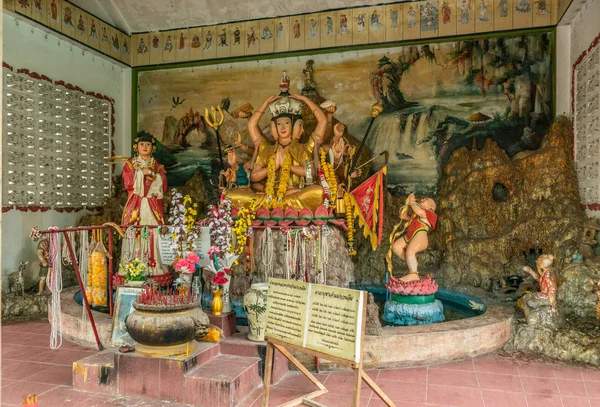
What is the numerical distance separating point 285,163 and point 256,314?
358 centimetres

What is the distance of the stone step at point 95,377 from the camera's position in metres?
4.67

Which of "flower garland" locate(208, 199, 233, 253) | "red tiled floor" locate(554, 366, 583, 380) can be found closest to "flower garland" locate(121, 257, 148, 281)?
"flower garland" locate(208, 199, 233, 253)

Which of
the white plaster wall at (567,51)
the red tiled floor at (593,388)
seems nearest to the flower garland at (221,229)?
the red tiled floor at (593,388)

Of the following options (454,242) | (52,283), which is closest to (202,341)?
(52,283)

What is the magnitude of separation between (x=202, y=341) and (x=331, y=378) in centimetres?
143

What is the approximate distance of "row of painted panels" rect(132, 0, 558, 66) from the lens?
30.0ft

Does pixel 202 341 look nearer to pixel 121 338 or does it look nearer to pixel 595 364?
pixel 121 338

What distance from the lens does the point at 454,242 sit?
8.97 meters

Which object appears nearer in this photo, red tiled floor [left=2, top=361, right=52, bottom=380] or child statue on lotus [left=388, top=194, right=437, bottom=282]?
red tiled floor [left=2, top=361, right=52, bottom=380]

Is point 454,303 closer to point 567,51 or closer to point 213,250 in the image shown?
point 213,250

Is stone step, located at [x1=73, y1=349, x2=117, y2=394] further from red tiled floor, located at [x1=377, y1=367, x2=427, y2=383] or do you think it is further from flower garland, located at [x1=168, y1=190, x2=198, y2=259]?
red tiled floor, located at [x1=377, y1=367, x2=427, y2=383]

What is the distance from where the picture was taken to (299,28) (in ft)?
33.6

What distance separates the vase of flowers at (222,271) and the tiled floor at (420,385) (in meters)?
1.23

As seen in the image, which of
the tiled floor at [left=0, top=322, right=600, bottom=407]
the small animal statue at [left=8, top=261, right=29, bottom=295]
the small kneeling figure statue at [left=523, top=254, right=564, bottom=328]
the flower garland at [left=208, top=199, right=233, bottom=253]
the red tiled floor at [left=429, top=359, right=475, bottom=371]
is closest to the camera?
the tiled floor at [left=0, top=322, right=600, bottom=407]
